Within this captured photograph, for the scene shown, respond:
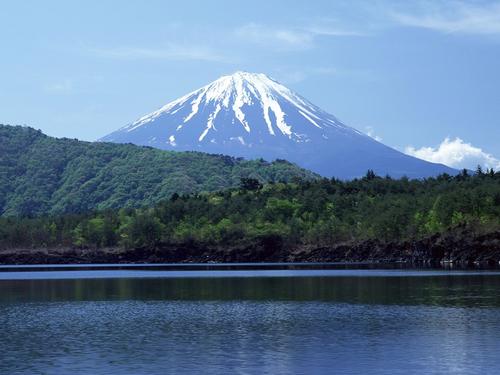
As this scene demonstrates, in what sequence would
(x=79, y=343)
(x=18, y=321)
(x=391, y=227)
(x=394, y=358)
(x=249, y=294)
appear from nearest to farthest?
(x=394, y=358)
(x=79, y=343)
(x=18, y=321)
(x=249, y=294)
(x=391, y=227)

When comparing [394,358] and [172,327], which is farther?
[172,327]

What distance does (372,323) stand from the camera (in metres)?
55.9

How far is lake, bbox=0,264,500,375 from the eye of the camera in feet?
134

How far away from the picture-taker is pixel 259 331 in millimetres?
53375

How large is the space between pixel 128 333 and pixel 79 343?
4.63 metres

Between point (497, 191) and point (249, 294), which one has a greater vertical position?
point (497, 191)

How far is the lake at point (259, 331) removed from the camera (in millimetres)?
40719

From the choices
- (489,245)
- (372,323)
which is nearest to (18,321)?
(372,323)

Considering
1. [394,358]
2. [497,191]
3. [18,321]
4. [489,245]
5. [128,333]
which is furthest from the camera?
[497,191]

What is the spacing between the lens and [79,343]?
163ft

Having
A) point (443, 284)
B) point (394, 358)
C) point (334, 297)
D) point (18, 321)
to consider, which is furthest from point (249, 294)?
point (394, 358)

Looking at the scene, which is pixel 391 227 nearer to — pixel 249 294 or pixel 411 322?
pixel 249 294

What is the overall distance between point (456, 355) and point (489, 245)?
117632 millimetres

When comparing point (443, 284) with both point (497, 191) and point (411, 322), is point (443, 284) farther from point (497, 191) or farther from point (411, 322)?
point (497, 191)
